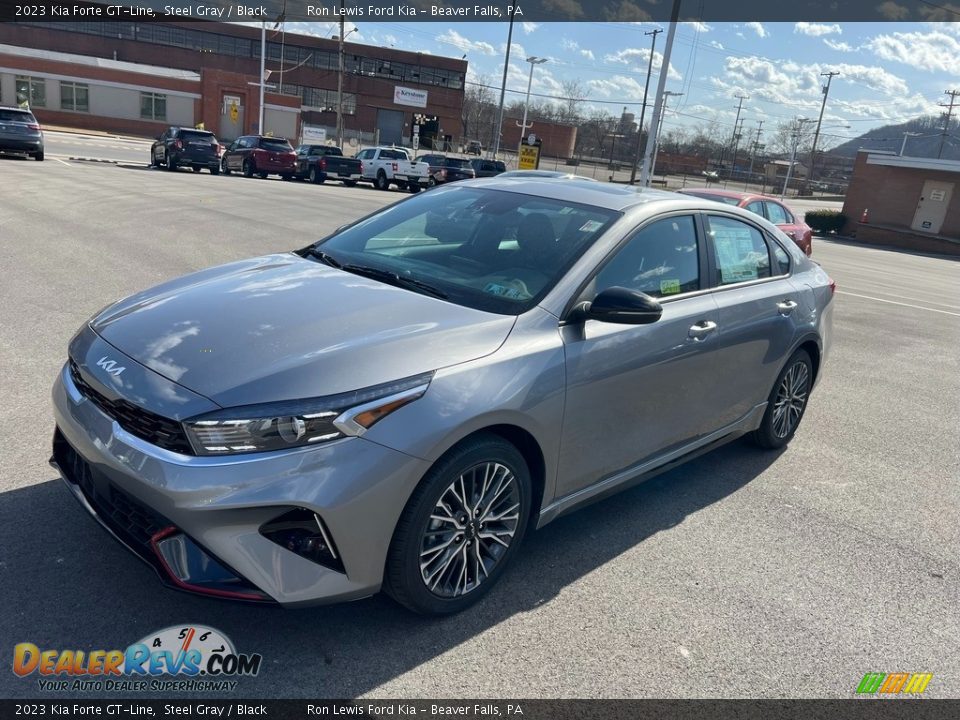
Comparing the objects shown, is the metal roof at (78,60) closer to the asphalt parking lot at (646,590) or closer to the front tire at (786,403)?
the asphalt parking lot at (646,590)

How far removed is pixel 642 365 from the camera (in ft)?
11.9

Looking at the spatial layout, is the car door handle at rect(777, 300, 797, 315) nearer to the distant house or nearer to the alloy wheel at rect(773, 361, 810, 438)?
the alloy wheel at rect(773, 361, 810, 438)

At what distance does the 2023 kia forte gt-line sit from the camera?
2545 millimetres

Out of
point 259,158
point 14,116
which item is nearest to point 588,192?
point 14,116

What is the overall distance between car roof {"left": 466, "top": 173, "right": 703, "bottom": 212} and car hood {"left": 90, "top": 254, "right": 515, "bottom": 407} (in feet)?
3.83

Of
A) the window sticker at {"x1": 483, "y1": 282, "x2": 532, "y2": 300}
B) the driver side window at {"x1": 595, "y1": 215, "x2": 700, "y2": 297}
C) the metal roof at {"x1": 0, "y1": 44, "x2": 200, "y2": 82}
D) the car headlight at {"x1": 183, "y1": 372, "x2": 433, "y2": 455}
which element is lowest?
the car headlight at {"x1": 183, "y1": 372, "x2": 433, "y2": 455}

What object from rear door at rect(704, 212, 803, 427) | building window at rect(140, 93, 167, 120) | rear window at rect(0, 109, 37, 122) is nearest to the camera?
rear door at rect(704, 212, 803, 427)

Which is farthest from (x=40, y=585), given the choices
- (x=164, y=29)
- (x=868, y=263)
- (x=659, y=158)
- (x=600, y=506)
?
(x=659, y=158)

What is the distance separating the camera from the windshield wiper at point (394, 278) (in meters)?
3.47

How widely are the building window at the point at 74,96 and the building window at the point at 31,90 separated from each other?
3.74 ft

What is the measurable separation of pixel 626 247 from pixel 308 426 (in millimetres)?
1919


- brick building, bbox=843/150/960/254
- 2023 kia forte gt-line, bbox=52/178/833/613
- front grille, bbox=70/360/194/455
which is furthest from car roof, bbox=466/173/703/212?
brick building, bbox=843/150/960/254

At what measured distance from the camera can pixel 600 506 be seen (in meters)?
4.25

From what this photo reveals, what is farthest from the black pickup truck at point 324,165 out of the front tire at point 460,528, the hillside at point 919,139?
the hillside at point 919,139
